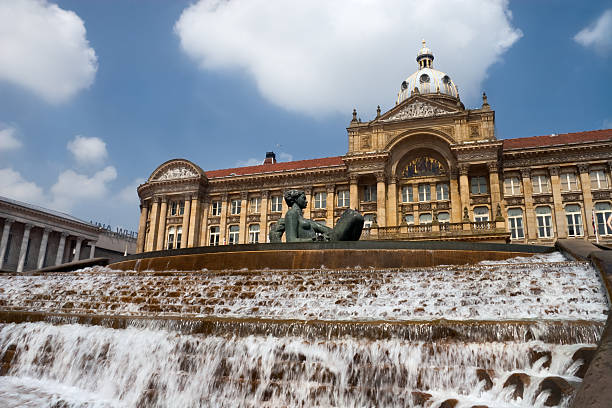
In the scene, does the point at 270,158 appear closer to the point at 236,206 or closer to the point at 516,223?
the point at 236,206

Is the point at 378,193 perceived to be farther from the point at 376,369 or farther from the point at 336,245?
the point at 376,369

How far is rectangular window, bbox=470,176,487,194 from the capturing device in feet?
Result: 134

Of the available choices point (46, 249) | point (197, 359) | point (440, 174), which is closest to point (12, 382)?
point (197, 359)

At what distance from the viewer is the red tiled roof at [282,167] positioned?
49844 millimetres

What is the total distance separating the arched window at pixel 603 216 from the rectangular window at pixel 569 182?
2271 millimetres

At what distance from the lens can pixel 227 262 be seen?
1475 cm

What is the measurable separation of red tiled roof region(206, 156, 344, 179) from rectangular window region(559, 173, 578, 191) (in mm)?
19481

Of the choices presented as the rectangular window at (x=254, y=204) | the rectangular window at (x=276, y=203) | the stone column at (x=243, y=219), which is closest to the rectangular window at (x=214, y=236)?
the stone column at (x=243, y=219)

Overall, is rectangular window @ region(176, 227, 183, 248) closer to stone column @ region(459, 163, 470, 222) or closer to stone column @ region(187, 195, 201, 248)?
stone column @ region(187, 195, 201, 248)

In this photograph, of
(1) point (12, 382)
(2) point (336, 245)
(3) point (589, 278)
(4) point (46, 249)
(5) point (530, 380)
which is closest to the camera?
(5) point (530, 380)

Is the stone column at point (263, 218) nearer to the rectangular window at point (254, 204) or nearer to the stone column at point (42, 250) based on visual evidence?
the rectangular window at point (254, 204)

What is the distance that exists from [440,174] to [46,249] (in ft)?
159

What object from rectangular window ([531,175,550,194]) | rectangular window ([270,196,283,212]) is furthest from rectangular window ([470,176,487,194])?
rectangular window ([270,196,283,212])

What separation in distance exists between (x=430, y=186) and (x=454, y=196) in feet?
8.30
